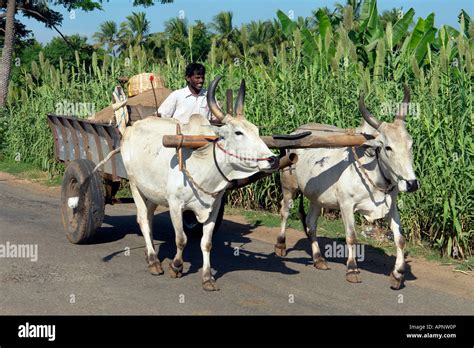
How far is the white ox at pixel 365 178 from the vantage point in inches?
255

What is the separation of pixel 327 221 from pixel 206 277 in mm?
3608

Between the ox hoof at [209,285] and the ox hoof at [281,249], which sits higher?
the ox hoof at [281,249]

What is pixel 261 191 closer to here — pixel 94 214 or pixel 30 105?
pixel 94 214

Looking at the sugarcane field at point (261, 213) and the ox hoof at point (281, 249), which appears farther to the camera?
the ox hoof at point (281, 249)

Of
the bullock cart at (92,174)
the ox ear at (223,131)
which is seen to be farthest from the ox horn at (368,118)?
the ox ear at (223,131)

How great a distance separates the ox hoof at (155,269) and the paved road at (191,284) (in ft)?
0.37

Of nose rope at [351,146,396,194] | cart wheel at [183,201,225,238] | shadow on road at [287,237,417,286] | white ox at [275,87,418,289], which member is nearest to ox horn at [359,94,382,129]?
white ox at [275,87,418,289]

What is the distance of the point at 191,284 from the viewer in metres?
6.76

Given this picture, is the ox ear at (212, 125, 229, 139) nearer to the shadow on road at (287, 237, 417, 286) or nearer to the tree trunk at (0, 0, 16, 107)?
the shadow on road at (287, 237, 417, 286)

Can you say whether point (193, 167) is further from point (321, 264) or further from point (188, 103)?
point (321, 264)

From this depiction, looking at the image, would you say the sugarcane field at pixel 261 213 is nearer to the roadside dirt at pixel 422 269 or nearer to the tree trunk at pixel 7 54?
the roadside dirt at pixel 422 269

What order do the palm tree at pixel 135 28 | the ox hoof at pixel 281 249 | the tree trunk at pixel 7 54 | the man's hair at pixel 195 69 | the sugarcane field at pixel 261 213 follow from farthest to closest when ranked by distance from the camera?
the palm tree at pixel 135 28
the tree trunk at pixel 7 54
the ox hoof at pixel 281 249
the man's hair at pixel 195 69
the sugarcane field at pixel 261 213

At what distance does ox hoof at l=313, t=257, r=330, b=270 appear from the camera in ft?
24.7
